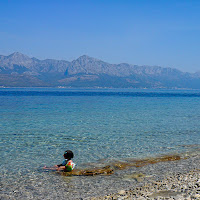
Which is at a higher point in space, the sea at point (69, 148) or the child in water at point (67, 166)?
the child in water at point (67, 166)

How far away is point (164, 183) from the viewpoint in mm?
11039

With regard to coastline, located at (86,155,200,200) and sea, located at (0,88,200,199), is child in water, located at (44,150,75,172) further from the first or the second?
coastline, located at (86,155,200,200)

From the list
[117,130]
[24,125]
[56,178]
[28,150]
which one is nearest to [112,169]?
[56,178]

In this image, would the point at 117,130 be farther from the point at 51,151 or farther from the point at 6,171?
the point at 6,171

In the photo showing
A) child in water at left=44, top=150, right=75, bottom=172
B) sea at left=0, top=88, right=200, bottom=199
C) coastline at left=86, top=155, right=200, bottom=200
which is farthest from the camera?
child in water at left=44, top=150, right=75, bottom=172

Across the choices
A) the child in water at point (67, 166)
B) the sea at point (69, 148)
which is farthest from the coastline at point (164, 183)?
the child in water at point (67, 166)

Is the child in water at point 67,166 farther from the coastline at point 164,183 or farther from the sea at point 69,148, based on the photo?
the coastline at point 164,183

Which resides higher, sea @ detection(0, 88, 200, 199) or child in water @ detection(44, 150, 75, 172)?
child in water @ detection(44, 150, 75, 172)

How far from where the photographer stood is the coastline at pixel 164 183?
9508 mm

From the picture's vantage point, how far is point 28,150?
17625 millimetres

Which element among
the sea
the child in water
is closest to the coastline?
the sea

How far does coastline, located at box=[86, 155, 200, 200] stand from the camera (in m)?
9.51

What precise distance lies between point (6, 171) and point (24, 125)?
1554cm

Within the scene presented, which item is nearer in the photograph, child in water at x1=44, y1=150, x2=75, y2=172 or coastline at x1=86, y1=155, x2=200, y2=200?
coastline at x1=86, y1=155, x2=200, y2=200
